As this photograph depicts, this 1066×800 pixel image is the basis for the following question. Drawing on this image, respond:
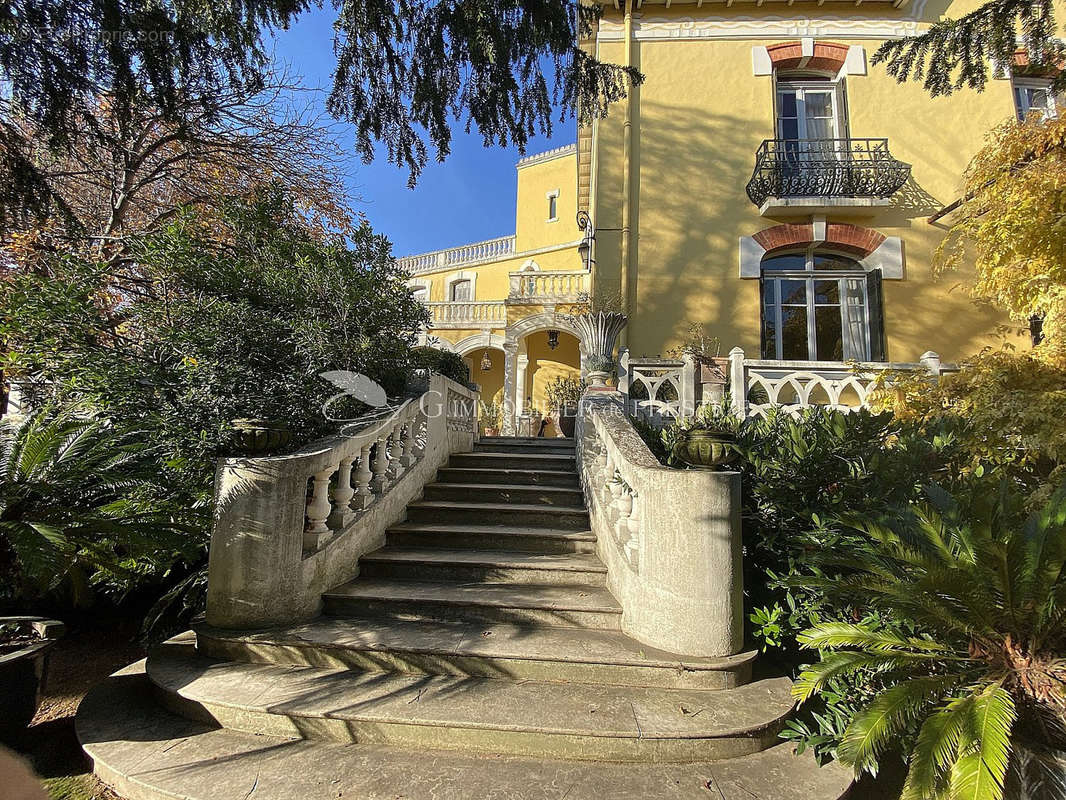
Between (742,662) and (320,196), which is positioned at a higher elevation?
(320,196)

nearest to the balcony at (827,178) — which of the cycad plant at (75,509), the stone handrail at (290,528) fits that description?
the stone handrail at (290,528)

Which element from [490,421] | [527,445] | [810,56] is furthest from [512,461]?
[810,56]

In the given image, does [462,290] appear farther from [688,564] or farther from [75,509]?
[688,564]

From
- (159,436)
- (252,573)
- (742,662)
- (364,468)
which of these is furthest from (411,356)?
(742,662)

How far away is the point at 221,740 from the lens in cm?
217

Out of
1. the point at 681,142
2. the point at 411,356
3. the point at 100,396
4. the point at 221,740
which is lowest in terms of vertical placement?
the point at 221,740

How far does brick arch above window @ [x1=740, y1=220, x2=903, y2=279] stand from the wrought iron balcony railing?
21.2 inches

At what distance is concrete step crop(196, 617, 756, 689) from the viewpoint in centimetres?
244

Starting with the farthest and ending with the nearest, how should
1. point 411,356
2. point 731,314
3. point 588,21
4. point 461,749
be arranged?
point 731,314, point 411,356, point 588,21, point 461,749

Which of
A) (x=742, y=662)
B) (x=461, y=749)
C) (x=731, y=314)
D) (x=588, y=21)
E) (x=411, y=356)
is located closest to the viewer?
(x=461, y=749)

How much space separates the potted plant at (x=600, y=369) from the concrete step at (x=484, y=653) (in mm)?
3523

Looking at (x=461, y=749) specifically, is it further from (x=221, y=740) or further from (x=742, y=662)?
(x=742, y=662)

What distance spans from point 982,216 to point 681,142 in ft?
15.5

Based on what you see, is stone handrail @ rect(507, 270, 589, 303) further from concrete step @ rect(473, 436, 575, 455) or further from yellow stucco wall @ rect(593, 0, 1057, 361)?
concrete step @ rect(473, 436, 575, 455)
